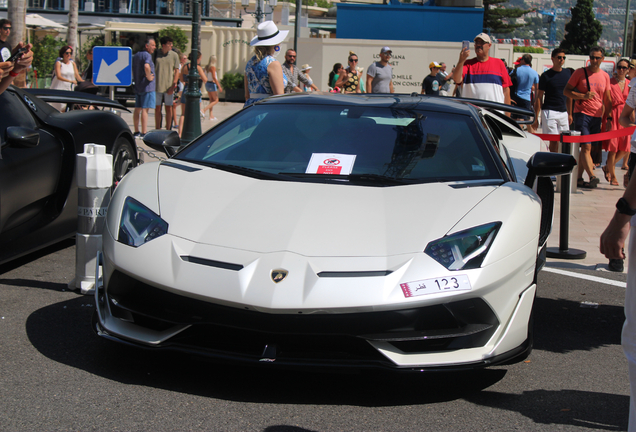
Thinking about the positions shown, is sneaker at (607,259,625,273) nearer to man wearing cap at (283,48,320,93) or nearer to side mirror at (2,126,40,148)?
man wearing cap at (283,48,320,93)

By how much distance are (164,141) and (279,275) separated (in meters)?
1.66

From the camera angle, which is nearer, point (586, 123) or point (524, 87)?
point (586, 123)

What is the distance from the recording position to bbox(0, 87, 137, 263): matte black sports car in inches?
175

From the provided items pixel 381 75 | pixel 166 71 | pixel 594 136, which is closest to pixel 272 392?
pixel 594 136

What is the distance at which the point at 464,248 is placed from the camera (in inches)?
115

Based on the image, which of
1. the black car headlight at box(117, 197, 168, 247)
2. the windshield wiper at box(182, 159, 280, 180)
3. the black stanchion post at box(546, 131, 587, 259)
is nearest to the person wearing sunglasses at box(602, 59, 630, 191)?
the black stanchion post at box(546, 131, 587, 259)

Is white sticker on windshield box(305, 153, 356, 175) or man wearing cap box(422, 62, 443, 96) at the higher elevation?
man wearing cap box(422, 62, 443, 96)

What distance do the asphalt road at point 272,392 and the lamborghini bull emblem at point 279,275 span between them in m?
0.50

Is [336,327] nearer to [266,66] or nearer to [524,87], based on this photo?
[266,66]

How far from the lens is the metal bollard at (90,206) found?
4.21 m

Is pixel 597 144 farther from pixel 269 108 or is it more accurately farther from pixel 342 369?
pixel 342 369

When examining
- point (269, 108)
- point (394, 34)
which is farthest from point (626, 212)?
point (394, 34)

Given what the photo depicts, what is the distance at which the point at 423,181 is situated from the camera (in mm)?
3498

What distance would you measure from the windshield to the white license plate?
2.71 feet
